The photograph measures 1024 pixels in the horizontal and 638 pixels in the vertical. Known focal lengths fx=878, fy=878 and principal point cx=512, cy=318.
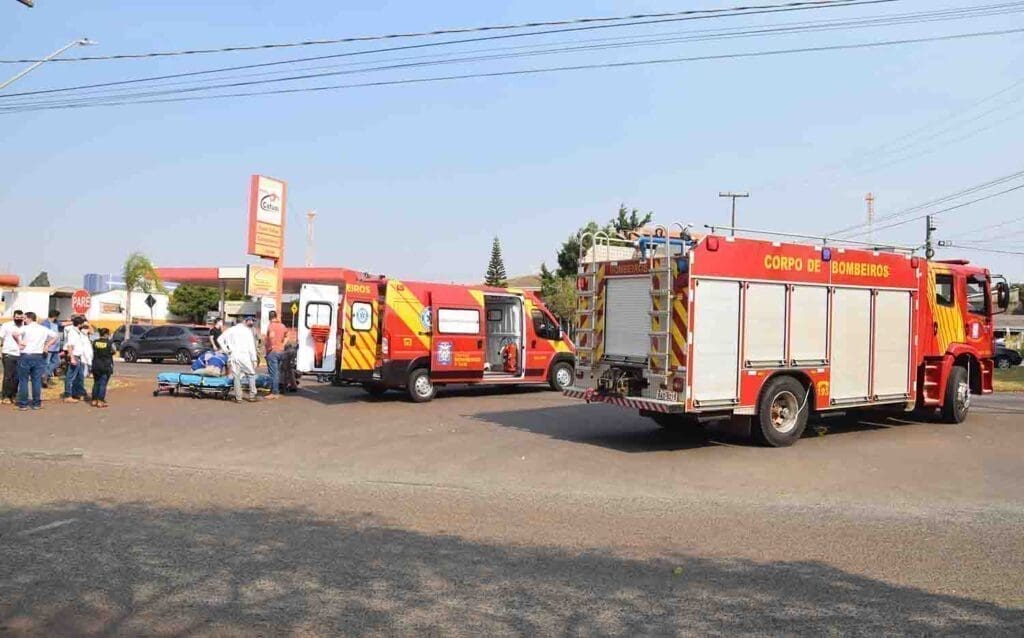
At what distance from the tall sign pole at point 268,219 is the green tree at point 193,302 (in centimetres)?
4547

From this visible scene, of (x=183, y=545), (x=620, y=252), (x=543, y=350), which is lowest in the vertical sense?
(x=183, y=545)

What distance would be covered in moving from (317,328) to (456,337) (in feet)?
9.00

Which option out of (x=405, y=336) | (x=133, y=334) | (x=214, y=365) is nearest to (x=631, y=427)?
(x=405, y=336)

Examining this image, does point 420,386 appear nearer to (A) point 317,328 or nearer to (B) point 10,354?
(A) point 317,328

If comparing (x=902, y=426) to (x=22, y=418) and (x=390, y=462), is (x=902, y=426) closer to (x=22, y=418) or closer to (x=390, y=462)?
(x=390, y=462)

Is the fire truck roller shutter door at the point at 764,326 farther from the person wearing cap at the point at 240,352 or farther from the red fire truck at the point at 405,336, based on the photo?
the person wearing cap at the point at 240,352

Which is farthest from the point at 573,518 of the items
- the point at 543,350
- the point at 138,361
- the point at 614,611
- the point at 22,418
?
the point at 138,361

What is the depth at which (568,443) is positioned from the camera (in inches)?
472

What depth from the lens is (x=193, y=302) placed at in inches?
2707

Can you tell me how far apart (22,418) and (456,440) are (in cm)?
733

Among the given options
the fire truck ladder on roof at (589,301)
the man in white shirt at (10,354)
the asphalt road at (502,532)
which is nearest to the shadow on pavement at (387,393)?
the asphalt road at (502,532)

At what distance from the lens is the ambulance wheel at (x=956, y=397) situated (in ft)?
46.0

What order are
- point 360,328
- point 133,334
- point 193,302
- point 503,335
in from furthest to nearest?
point 193,302
point 133,334
point 503,335
point 360,328

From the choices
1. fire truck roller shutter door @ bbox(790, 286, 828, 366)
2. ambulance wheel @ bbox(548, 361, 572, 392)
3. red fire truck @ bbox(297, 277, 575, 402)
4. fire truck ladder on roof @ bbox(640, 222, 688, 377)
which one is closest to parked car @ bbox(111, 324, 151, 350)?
red fire truck @ bbox(297, 277, 575, 402)
